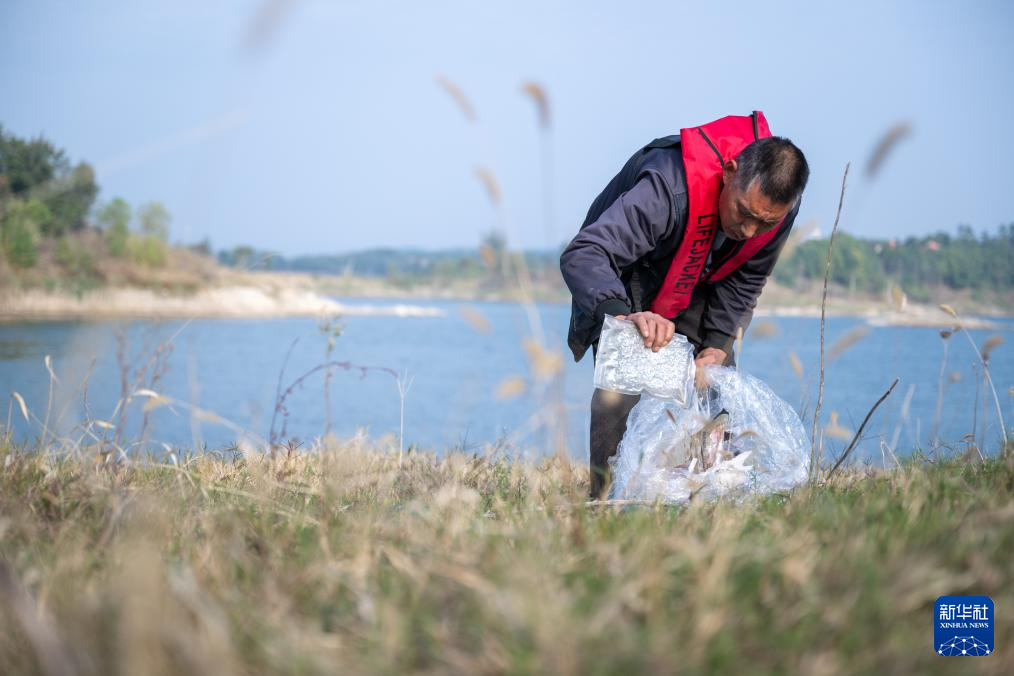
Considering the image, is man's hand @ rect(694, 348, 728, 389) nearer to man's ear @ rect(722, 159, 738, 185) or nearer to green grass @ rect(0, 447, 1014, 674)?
man's ear @ rect(722, 159, 738, 185)

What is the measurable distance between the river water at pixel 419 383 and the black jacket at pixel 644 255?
18 centimetres

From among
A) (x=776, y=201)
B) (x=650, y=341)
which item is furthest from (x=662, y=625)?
(x=776, y=201)

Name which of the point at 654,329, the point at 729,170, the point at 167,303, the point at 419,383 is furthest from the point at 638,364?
the point at 167,303

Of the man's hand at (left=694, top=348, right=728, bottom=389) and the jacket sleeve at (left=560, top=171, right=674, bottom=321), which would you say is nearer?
the jacket sleeve at (left=560, top=171, right=674, bottom=321)

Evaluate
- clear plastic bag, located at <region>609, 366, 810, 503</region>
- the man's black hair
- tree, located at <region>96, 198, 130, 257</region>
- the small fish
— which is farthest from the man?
tree, located at <region>96, 198, 130, 257</region>

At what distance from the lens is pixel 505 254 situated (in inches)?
100

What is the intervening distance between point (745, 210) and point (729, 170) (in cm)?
18

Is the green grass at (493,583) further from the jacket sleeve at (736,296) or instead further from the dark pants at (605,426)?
the jacket sleeve at (736,296)

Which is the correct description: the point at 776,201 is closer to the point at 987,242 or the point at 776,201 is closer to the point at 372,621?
the point at 372,621

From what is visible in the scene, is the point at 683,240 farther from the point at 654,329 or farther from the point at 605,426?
the point at 605,426

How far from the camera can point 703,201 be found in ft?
10.3

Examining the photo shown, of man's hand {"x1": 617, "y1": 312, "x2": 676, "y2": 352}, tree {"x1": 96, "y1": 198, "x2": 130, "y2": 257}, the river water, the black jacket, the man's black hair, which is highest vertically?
tree {"x1": 96, "y1": 198, "x2": 130, "y2": 257}

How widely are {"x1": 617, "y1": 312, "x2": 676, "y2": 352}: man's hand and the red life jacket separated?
584 millimetres

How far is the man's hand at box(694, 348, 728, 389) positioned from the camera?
322 cm
